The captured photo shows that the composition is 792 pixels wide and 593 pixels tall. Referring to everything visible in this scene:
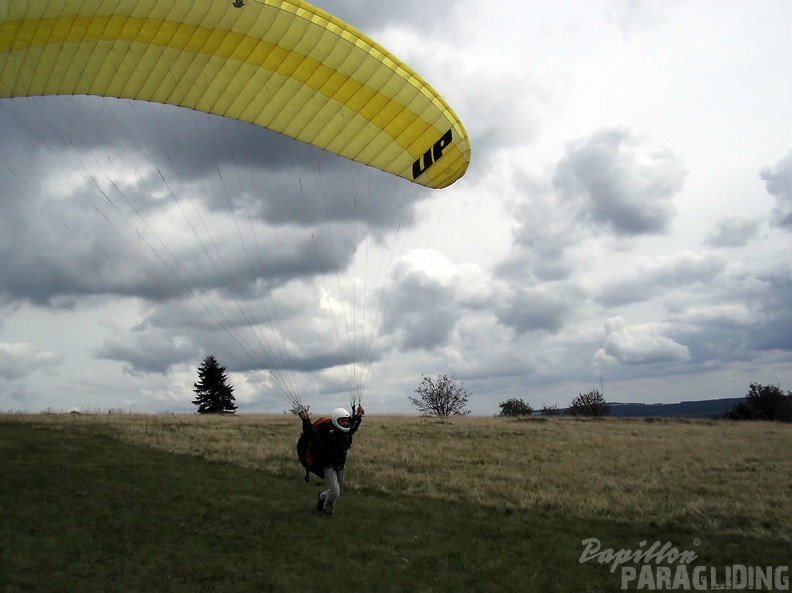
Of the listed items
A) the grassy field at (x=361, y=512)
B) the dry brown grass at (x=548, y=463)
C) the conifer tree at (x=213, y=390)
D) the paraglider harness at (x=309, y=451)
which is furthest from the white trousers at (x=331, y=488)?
the conifer tree at (x=213, y=390)

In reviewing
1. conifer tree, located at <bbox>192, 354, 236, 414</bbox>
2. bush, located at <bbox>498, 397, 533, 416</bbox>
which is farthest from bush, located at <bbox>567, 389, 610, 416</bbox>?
conifer tree, located at <bbox>192, 354, 236, 414</bbox>

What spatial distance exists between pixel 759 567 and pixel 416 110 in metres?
11.1

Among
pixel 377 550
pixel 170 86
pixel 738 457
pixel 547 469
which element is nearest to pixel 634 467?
pixel 547 469

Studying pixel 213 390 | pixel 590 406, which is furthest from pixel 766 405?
pixel 213 390

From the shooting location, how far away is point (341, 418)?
11.9 metres

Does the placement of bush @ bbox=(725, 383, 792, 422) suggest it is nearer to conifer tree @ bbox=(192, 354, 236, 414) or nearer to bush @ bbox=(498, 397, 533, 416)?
bush @ bbox=(498, 397, 533, 416)

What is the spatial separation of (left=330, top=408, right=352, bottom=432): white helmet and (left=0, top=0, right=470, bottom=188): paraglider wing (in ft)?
20.5

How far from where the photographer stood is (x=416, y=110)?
45.4 ft

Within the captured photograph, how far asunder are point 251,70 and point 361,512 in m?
9.70

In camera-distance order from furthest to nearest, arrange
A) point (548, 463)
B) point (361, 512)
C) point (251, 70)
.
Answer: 1. point (548, 463)
2. point (361, 512)
3. point (251, 70)

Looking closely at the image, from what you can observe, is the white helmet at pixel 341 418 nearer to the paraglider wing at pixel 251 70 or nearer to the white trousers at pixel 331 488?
the white trousers at pixel 331 488

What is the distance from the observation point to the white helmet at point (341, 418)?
11.9m

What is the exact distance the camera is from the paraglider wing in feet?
35.6

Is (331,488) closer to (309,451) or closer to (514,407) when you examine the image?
(309,451)
